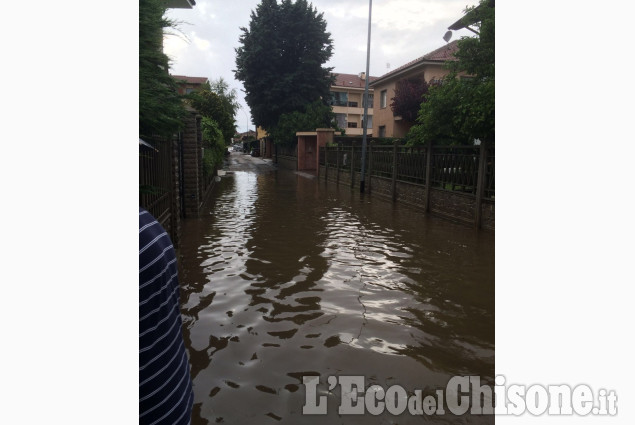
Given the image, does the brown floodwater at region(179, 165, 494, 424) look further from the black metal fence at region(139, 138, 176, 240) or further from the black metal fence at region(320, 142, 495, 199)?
the black metal fence at region(320, 142, 495, 199)

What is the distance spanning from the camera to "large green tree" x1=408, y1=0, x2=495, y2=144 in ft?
31.7

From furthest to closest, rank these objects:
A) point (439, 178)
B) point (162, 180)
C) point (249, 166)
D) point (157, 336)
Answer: point (249, 166) → point (439, 178) → point (162, 180) → point (157, 336)

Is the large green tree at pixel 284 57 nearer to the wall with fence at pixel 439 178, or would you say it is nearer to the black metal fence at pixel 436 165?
the black metal fence at pixel 436 165

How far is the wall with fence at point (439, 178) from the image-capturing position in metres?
9.73

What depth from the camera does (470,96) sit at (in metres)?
9.96

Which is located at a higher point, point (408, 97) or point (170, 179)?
point (408, 97)

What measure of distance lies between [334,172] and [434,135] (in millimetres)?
11596

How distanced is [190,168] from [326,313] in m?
6.34

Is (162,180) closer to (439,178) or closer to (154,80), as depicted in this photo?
(154,80)

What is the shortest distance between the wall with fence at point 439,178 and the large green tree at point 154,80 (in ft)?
23.3

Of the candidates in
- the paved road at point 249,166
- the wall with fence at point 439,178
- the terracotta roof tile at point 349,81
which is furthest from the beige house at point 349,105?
the wall with fence at point 439,178

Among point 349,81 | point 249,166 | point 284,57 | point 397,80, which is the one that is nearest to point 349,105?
point 349,81

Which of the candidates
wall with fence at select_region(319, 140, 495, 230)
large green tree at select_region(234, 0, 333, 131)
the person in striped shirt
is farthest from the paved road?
the person in striped shirt

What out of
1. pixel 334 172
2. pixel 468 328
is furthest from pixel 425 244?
pixel 334 172
